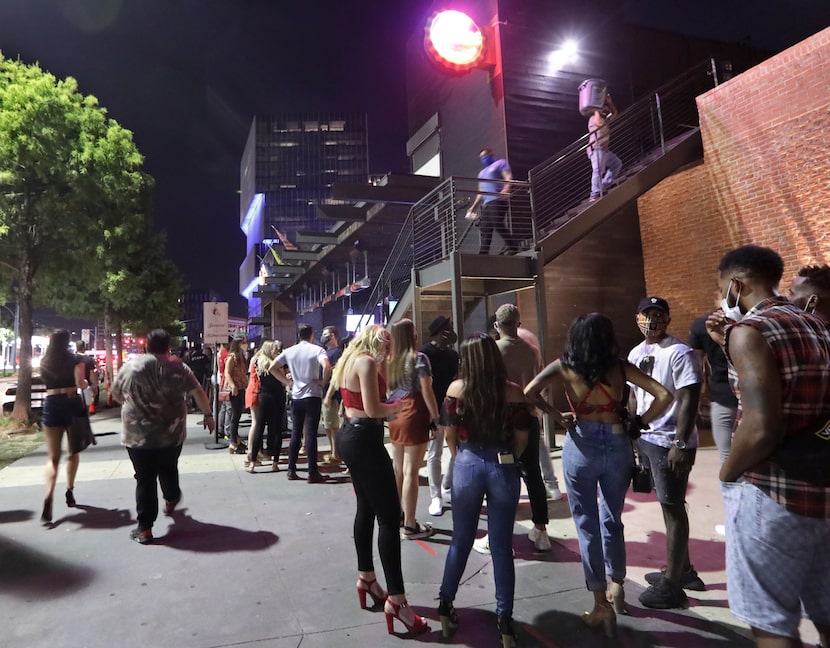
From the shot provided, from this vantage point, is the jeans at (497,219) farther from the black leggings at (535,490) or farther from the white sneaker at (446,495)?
the black leggings at (535,490)

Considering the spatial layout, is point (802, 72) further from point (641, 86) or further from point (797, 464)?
point (797, 464)

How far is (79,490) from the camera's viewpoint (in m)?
6.30

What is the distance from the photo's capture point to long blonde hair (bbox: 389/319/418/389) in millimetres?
4285

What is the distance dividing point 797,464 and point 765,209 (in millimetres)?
8020

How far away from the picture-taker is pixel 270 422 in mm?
7633

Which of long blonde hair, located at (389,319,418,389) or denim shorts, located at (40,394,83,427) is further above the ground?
long blonde hair, located at (389,319,418,389)

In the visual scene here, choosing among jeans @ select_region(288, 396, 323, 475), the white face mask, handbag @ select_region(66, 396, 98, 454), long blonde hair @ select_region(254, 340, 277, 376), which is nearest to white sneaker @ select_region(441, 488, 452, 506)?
jeans @ select_region(288, 396, 323, 475)

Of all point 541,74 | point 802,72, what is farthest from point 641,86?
point 802,72

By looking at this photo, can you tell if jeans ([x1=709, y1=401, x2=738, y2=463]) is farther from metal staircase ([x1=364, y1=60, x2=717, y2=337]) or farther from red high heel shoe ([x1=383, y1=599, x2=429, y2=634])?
metal staircase ([x1=364, y1=60, x2=717, y2=337])

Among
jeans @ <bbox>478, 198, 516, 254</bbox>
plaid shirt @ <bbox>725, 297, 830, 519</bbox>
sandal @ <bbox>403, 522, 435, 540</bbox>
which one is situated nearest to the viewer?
plaid shirt @ <bbox>725, 297, 830, 519</bbox>

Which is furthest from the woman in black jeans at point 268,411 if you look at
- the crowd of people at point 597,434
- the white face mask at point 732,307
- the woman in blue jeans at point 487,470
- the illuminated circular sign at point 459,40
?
the illuminated circular sign at point 459,40

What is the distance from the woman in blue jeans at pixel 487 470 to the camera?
9.14 ft

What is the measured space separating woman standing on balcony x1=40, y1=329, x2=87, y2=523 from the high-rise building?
98815mm

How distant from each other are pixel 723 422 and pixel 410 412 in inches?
99.0
